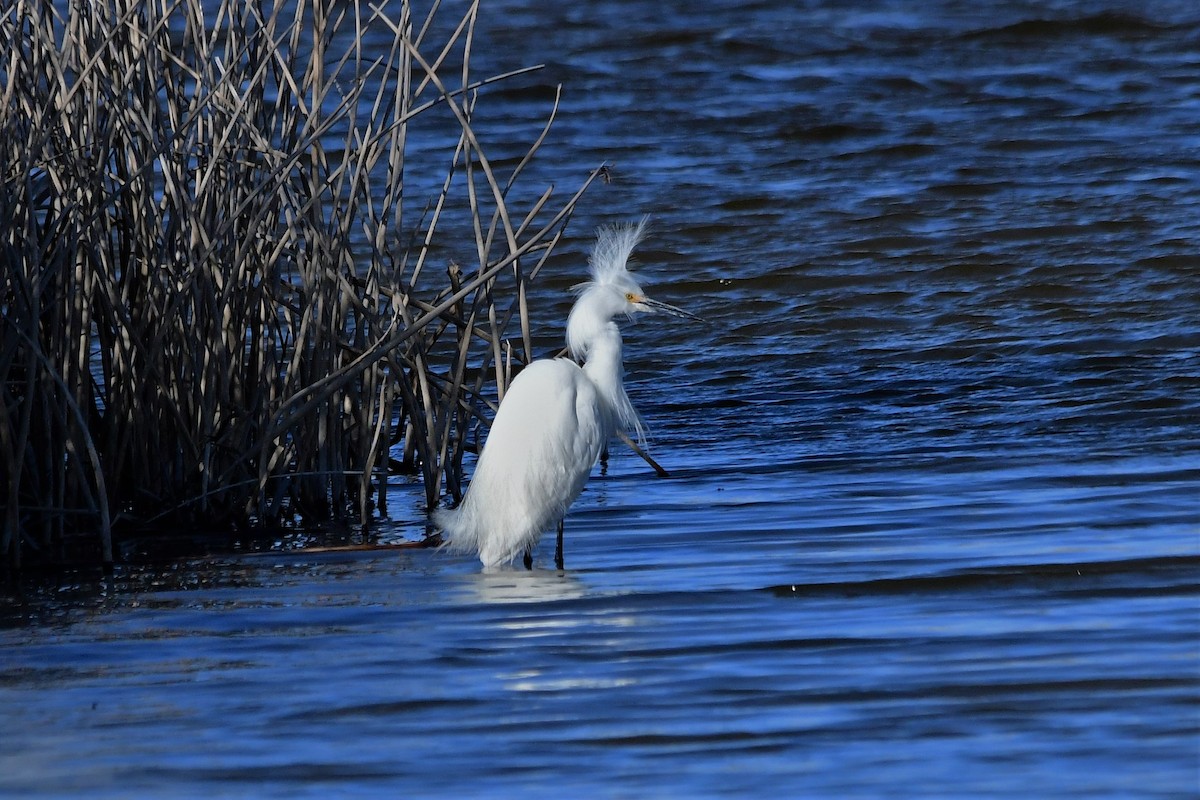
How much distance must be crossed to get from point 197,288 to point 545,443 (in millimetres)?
865

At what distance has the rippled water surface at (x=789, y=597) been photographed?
2.83 meters

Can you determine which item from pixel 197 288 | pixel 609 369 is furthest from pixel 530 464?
pixel 197 288

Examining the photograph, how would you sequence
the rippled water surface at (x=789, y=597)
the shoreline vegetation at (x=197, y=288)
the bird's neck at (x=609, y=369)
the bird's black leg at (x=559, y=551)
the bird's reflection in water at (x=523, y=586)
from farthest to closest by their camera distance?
the bird's neck at (x=609, y=369) → the bird's black leg at (x=559, y=551) → the shoreline vegetation at (x=197, y=288) → the bird's reflection in water at (x=523, y=586) → the rippled water surface at (x=789, y=597)

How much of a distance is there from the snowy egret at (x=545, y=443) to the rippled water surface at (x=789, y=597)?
0.37 feet

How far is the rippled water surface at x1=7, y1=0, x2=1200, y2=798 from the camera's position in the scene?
2.83 meters

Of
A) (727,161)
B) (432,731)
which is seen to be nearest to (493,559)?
(432,731)

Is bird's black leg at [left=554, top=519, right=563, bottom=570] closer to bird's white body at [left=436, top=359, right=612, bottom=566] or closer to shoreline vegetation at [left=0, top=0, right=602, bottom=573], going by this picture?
bird's white body at [left=436, top=359, right=612, bottom=566]

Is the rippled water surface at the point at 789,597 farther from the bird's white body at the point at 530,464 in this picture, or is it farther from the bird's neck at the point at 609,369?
the bird's neck at the point at 609,369

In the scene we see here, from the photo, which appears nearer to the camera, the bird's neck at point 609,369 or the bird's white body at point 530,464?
the bird's white body at point 530,464

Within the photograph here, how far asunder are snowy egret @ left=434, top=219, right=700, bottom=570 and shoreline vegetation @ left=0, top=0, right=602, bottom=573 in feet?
0.63

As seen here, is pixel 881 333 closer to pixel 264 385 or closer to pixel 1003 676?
pixel 264 385

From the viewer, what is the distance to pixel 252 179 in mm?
4406

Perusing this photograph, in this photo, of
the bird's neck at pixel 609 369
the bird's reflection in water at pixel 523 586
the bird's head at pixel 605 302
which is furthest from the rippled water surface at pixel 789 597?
the bird's head at pixel 605 302

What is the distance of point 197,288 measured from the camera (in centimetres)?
430
